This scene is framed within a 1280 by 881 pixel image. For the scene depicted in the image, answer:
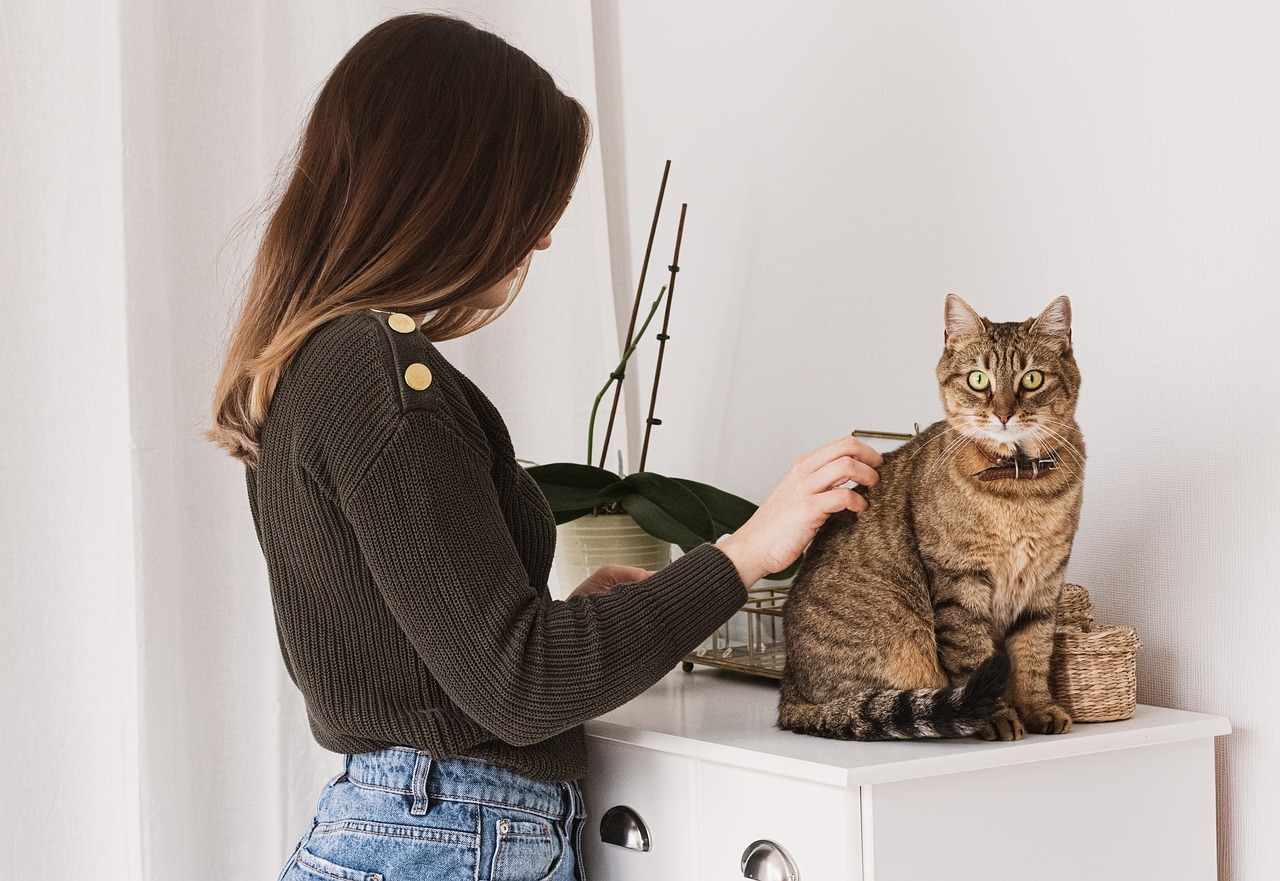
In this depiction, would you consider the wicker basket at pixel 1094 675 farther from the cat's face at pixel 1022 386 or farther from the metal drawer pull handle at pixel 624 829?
the metal drawer pull handle at pixel 624 829

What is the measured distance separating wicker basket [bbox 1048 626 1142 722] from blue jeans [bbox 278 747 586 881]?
0.50 m

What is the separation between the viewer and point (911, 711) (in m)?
1.01

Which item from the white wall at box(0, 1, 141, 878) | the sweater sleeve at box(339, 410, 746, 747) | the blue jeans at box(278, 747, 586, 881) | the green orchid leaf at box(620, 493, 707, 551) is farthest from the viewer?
the white wall at box(0, 1, 141, 878)

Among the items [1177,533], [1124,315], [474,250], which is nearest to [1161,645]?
[1177,533]

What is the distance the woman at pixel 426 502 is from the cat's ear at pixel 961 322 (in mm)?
147

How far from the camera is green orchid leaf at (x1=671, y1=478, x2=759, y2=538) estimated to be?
148 cm

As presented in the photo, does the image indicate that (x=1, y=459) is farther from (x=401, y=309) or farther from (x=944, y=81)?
(x=944, y=81)

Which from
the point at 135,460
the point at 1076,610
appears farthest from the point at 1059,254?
the point at 135,460

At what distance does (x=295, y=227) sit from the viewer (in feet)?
3.40

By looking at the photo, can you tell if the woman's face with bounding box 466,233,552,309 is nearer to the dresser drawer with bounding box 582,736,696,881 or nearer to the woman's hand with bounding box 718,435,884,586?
the woman's hand with bounding box 718,435,884,586

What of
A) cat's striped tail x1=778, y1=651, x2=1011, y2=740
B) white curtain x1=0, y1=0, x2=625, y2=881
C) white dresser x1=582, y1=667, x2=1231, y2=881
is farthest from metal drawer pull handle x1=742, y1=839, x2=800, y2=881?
white curtain x1=0, y1=0, x2=625, y2=881

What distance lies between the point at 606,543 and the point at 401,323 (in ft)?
2.13

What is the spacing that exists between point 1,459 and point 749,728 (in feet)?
3.62

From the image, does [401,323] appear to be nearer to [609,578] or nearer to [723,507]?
[609,578]
